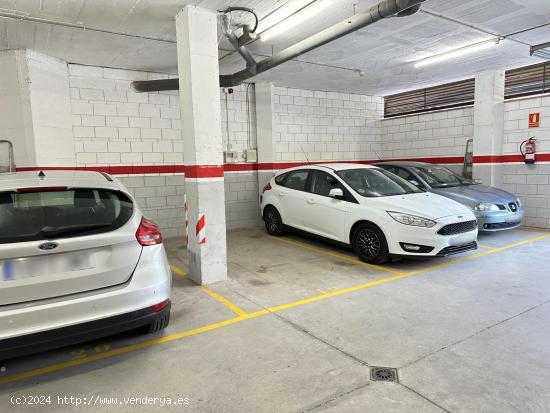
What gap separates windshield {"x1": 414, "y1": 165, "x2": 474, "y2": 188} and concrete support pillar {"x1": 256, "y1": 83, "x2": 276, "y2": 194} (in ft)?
10.5

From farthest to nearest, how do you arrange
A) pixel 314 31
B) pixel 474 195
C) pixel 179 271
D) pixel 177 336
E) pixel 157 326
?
pixel 474 195
pixel 314 31
pixel 179 271
pixel 177 336
pixel 157 326

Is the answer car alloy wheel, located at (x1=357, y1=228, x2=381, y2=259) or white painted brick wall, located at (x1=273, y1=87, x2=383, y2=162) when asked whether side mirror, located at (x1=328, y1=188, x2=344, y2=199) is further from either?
white painted brick wall, located at (x1=273, y1=87, x2=383, y2=162)

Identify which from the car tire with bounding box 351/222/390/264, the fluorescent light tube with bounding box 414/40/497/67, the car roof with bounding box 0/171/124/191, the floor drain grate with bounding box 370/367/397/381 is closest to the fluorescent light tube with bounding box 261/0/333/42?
the car tire with bounding box 351/222/390/264

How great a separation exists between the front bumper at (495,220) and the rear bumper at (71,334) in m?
5.91

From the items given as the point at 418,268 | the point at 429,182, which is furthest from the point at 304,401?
the point at 429,182

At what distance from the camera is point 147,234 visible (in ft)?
9.19

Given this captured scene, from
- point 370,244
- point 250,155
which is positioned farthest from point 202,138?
point 250,155

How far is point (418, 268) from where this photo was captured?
510cm

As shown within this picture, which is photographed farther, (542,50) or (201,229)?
(542,50)

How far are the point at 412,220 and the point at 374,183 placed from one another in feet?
4.08

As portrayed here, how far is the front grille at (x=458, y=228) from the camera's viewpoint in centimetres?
482

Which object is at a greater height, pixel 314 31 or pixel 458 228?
pixel 314 31

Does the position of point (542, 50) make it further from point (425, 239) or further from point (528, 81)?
point (425, 239)

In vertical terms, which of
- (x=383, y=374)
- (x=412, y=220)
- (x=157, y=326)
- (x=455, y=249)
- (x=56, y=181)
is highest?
(x=56, y=181)
